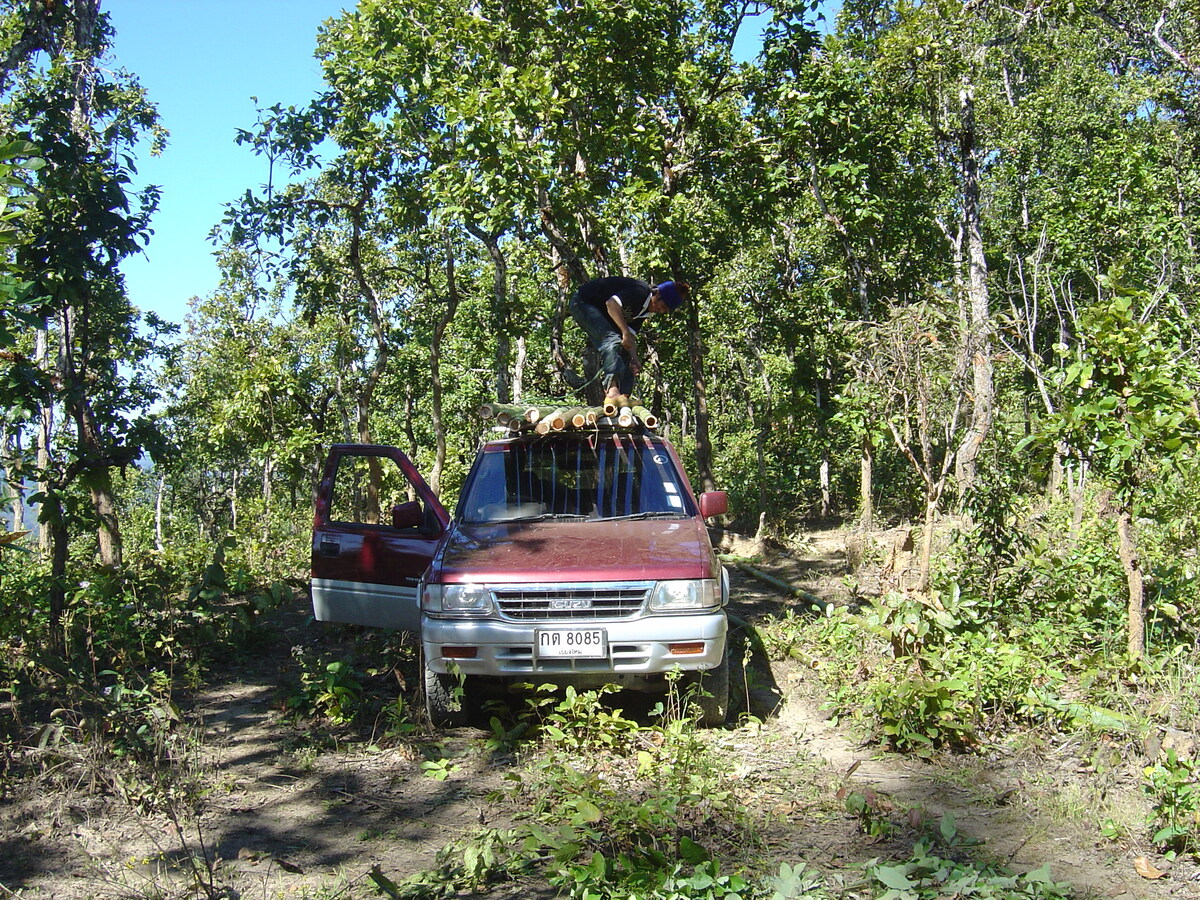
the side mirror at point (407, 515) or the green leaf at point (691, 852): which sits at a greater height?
the side mirror at point (407, 515)

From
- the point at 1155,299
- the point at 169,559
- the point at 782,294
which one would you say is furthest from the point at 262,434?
the point at 1155,299

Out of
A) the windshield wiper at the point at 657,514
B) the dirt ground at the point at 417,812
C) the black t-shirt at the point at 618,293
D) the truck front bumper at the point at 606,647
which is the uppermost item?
the black t-shirt at the point at 618,293

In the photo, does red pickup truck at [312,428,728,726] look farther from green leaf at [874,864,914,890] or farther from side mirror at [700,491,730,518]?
green leaf at [874,864,914,890]

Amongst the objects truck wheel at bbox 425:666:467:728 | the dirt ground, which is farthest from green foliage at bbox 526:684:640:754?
truck wheel at bbox 425:666:467:728

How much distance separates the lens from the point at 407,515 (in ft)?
20.4

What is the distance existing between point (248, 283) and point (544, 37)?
77.4 feet

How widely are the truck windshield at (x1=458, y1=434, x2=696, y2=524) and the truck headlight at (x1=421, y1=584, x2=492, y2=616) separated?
0.96 m

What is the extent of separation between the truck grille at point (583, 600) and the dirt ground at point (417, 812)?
837mm

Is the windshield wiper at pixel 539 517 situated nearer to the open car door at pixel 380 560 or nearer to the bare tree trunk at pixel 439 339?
the open car door at pixel 380 560

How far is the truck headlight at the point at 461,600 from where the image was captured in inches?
201

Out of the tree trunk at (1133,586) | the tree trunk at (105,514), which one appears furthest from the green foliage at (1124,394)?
the tree trunk at (105,514)

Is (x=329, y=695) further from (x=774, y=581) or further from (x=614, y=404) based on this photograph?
(x=774, y=581)

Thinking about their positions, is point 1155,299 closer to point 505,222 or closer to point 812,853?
point 812,853

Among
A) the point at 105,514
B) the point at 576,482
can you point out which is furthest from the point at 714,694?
the point at 105,514
